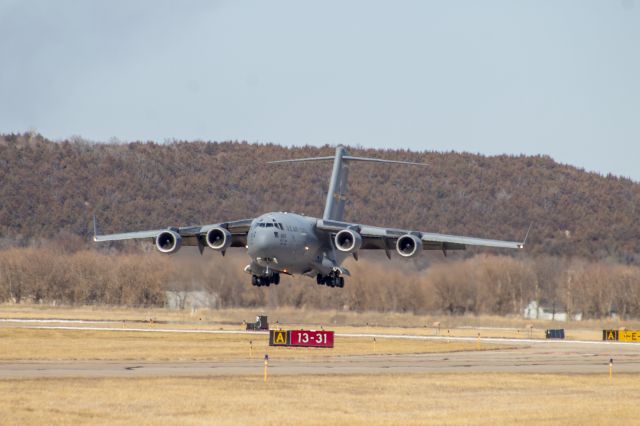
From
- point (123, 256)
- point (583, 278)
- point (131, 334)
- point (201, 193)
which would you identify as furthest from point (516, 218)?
point (131, 334)

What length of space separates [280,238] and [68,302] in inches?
1313

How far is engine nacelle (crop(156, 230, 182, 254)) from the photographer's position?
43.1 meters

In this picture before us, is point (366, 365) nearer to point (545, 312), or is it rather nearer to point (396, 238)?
point (396, 238)

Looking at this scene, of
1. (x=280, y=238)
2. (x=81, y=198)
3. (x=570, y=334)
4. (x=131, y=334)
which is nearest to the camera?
(x=280, y=238)

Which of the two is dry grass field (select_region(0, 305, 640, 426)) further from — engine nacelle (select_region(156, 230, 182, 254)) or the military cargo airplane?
engine nacelle (select_region(156, 230, 182, 254))

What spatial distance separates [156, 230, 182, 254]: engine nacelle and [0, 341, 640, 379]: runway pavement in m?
9.33

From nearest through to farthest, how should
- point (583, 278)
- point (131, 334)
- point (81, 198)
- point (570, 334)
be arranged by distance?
point (131, 334) < point (570, 334) < point (583, 278) < point (81, 198)

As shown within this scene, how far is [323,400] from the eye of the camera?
2377cm

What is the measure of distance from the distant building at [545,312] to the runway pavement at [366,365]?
28.7 meters

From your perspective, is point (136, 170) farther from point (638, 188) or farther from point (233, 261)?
point (233, 261)

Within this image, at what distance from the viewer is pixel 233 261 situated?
189ft

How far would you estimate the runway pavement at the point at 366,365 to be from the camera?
29141 mm

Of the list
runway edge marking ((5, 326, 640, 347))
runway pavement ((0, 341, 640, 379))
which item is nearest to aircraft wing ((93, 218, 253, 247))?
runway edge marking ((5, 326, 640, 347))

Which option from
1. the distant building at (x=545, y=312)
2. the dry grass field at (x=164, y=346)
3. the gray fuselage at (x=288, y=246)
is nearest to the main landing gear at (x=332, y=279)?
the gray fuselage at (x=288, y=246)
